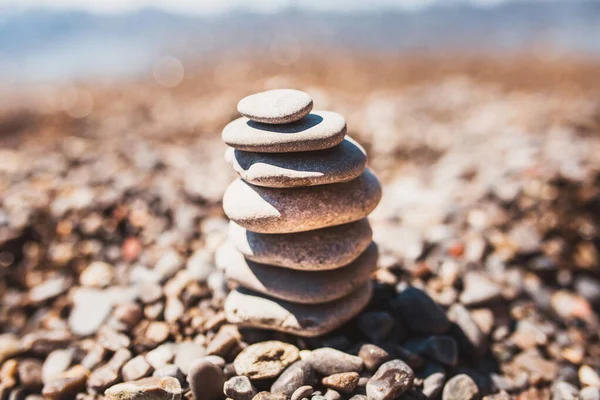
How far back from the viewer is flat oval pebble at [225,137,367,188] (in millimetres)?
2537

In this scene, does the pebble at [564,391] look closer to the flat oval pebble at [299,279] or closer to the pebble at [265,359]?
the flat oval pebble at [299,279]

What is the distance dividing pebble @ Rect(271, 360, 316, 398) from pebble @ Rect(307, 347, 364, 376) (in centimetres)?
5

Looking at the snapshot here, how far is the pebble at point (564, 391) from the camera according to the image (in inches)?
111

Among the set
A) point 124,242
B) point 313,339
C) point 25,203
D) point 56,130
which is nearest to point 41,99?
point 56,130

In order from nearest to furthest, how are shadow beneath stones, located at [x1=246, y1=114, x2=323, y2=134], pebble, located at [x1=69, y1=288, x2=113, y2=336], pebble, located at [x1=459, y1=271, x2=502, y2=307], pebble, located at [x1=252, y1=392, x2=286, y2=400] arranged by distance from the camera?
pebble, located at [x1=252, y1=392, x2=286, y2=400] < shadow beneath stones, located at [x1=246, y1=114, x2=323, y2=134] < pebble, located at [x1=69, y1=288, x2=113, y2=336] < pebble, located at [x1=459, y1=271, x2=502, y2=307]

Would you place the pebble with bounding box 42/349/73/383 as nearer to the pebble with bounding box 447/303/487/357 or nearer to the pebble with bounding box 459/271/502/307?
the pebble with bounding box 447/303/487/357

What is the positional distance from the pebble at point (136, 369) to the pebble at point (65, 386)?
28 cm

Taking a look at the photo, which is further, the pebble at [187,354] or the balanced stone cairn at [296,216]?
the pebble at [187,354]

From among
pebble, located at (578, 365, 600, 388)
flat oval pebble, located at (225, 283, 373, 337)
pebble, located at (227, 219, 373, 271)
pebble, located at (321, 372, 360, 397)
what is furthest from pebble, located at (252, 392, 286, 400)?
pebble, located at (578, 365, 600, 388)

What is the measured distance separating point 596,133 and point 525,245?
508 cm

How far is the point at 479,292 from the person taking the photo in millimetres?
3555

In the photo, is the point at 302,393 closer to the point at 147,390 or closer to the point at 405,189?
the point at 147,390

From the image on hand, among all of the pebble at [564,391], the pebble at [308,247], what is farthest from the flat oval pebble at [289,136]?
the pebble at [564,391]

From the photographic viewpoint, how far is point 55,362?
9.93 ft
